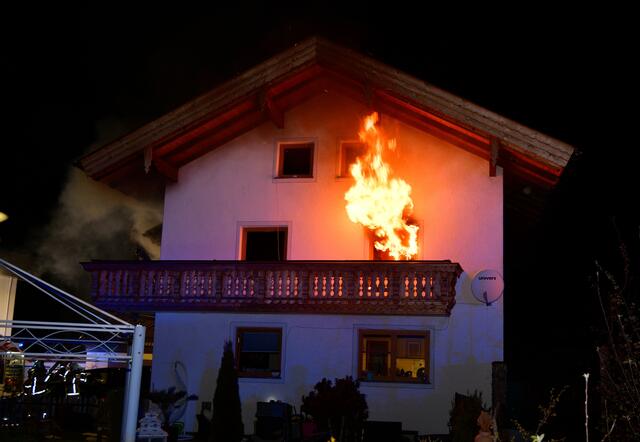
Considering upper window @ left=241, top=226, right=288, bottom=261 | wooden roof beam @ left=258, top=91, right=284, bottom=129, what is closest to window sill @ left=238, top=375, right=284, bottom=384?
upper window @ left=241, top=226, right=288, bottom=261

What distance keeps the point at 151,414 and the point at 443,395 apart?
688cm

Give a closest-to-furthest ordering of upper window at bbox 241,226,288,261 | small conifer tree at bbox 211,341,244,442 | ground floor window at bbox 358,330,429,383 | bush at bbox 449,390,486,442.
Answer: bush at bbox 449,390,486,442 < small conifer tree at bbox 211,341,244,442 < ground floor window at bbox 358,330,429,383 < upper window at bbox 241,226,288,261

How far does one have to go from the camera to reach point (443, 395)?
18.0 metres

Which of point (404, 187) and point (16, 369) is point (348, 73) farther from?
point (16, 369)

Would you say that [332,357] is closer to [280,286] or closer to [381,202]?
[280,286]

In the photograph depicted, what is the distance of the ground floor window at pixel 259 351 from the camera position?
19.3 metres

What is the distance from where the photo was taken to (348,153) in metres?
20.2

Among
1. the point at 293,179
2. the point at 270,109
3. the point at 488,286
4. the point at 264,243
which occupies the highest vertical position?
the point at 270,109

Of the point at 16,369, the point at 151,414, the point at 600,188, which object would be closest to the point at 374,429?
the point at 151,414

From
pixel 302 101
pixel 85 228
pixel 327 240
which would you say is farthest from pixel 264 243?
pixel 85 228

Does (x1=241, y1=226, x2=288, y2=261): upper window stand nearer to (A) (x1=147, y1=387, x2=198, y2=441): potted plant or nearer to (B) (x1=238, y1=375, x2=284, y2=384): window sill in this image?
(B) (x1=238, y1=375, x2=284, y2=384): window sill

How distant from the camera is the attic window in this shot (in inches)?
787

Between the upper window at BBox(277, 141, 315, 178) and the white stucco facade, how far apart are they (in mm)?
209

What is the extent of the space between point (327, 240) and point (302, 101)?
12.5ft
